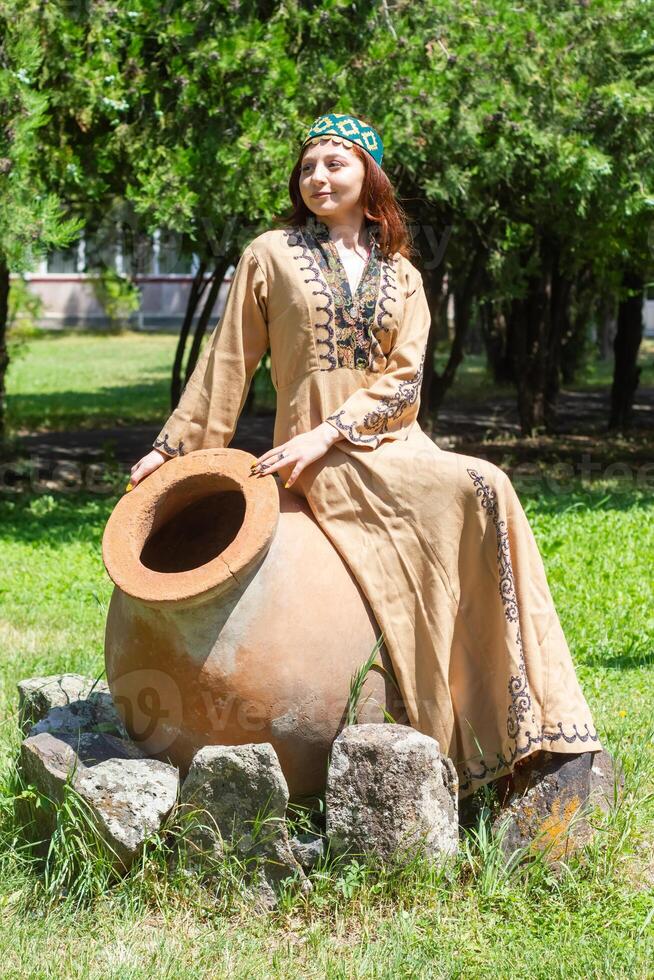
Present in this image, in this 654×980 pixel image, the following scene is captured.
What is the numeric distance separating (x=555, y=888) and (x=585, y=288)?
46.3ft

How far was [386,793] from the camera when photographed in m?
3.21

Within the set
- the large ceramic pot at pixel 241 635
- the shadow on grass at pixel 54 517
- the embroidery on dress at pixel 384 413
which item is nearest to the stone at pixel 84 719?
the large ceramic pot at pixel 241 635

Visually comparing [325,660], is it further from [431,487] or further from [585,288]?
[585,288]

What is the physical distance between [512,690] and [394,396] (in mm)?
876

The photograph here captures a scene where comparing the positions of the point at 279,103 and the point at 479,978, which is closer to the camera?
the point at 479,978

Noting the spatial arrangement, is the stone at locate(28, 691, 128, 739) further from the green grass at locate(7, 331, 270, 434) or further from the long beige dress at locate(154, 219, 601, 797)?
the green grass at locate(7, 331, 270, 434)

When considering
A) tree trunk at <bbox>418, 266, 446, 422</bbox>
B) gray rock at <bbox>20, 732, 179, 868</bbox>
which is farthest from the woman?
tree trunk at <bbox>418, 266, 446, 422</bbox>

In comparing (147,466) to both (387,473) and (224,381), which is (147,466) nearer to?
(224,381)

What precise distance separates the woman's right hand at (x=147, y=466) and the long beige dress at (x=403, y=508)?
Result: 30 millimetres

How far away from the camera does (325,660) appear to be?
3285mm

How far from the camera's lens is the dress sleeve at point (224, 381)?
3.60 meters

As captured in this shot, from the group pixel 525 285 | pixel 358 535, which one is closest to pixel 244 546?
pixel 358 535

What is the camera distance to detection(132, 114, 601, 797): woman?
11.2ft

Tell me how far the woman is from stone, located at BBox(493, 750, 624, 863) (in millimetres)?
76
